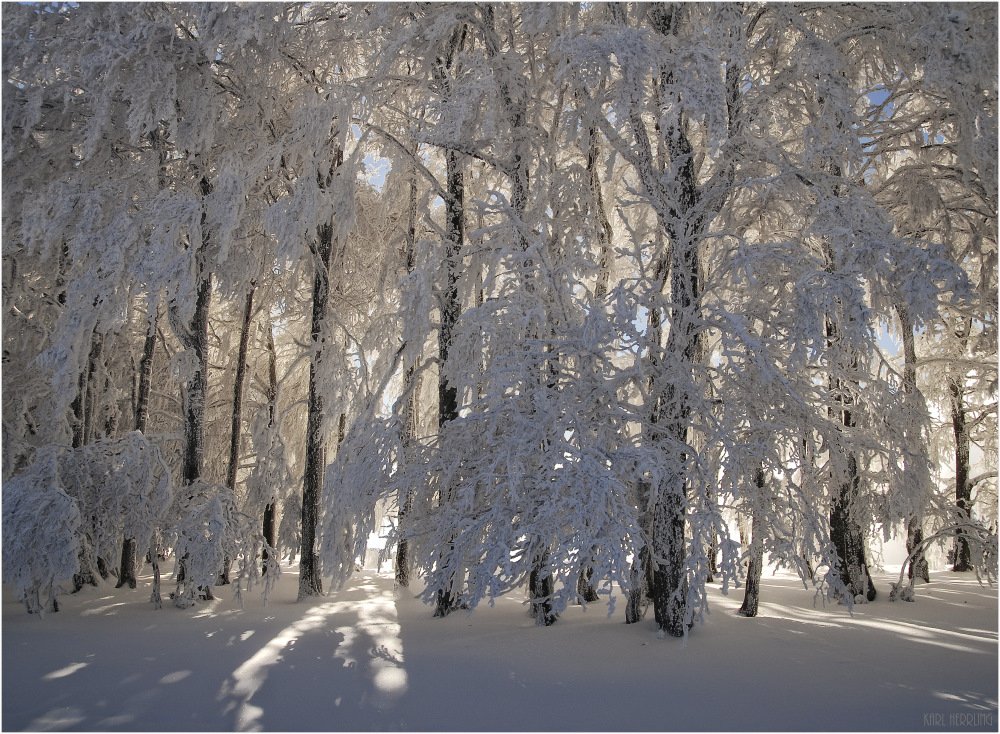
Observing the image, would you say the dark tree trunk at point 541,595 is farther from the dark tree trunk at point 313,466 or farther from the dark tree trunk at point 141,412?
the dark tree trunk at point 141,412

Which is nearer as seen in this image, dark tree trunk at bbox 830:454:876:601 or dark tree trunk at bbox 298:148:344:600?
dark tree trunk at bbox 830:454:876:601

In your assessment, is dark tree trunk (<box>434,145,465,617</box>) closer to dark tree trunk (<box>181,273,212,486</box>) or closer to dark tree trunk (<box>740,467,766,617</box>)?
dark tree trunk (<box>740,467,766,617</box>)

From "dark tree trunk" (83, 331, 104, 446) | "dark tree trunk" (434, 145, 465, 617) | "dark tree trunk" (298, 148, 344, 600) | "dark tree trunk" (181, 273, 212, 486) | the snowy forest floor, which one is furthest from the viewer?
"dark tree trunk" (83, 331, 104, 446)

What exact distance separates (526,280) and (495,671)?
3.86m

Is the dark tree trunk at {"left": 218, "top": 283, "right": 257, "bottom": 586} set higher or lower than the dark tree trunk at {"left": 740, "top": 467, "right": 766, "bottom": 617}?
higher

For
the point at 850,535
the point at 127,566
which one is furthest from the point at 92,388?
the point at 850,535

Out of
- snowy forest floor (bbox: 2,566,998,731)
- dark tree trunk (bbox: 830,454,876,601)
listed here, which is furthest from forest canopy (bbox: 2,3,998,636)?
snowy forest floor (bbox: 2,566,998,731)

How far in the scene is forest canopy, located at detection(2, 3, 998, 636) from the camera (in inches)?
254

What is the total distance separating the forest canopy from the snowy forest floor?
0.64 metres

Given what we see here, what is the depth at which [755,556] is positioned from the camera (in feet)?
23.6

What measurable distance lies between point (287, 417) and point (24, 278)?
5.09 meters

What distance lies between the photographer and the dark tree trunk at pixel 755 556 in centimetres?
700

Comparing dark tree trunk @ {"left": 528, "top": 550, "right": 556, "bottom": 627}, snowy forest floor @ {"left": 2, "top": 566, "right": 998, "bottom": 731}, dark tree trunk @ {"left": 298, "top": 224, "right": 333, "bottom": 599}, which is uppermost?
dark tree trunk @ {"left": 298, "top": 224, "right": 333, "bottom": 599}

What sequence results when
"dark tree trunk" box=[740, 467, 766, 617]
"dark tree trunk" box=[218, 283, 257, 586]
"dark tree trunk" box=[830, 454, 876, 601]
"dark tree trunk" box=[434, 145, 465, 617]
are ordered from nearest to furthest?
"dark tree trunk" box=[740, 467, 766, 617] < "dark tree trunk" box=[434, 145, 465, 617] < "dark tree trunk" box=[830, 454, 876, 601] < "dark tree trunk" box=[218, 283, 257, 586]
